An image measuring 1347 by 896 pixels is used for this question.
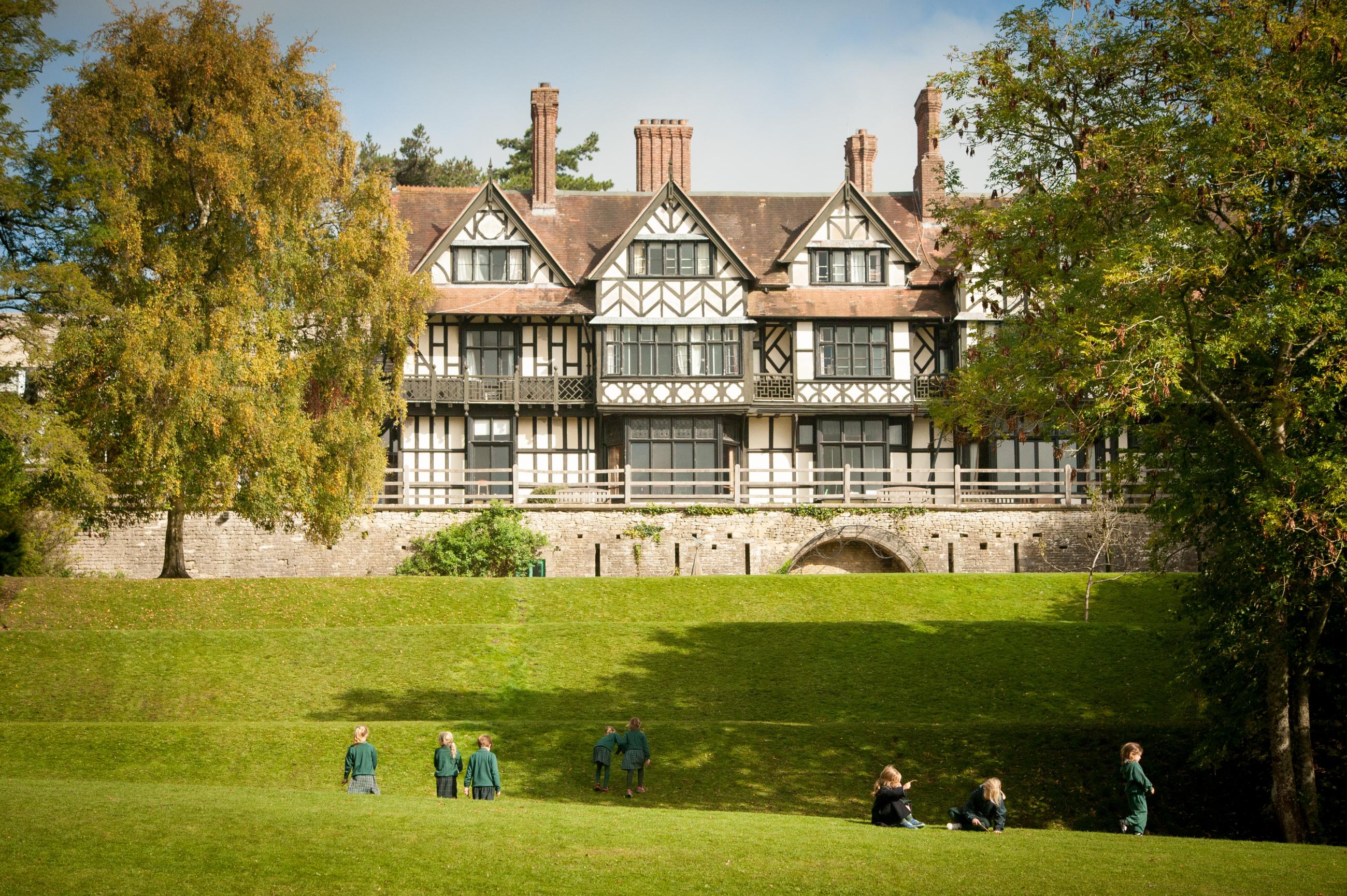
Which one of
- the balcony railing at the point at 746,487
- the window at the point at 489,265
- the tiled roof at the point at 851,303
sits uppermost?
the window at the point at 489,265

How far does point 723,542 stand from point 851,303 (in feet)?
29.0

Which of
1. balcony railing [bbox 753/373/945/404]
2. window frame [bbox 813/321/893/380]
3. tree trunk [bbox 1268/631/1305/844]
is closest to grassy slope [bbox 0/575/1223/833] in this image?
tree trunk [bbox 1268/631/1305/844]

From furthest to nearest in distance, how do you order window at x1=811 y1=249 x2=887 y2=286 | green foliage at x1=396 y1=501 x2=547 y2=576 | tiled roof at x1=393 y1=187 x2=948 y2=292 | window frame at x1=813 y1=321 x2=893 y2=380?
tiled roof at x1=393 y1=187 x2=948 y2=292
window at x1=811 y1=249 x2=887 y2=286
window frame at x1=813 y1=321 x2=893 y2=380
green foliage at x1=396 y1=501 x2=547 y2=576

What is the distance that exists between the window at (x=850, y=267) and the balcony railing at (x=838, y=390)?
308 centimetres

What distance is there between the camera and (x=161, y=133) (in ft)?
84.4

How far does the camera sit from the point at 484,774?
1485 centimetres

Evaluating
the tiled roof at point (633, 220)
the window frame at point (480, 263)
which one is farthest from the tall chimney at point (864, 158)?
the window frame at point (480, 263)

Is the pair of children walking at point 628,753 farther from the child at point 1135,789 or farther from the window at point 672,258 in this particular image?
the window at point 672,258

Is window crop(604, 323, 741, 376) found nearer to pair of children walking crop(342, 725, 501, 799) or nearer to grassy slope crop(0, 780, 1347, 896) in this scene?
pair of children walking crop(342, 725, 501, 799)

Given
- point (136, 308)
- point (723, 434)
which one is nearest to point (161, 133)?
point (136, 308)

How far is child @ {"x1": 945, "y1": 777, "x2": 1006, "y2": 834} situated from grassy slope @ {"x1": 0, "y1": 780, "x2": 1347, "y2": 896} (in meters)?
0.40

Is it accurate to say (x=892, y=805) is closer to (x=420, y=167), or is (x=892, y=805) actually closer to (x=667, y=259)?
(x=667, y=259)

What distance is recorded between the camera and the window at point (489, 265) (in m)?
36.6

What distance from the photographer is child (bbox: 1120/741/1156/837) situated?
14.6m
